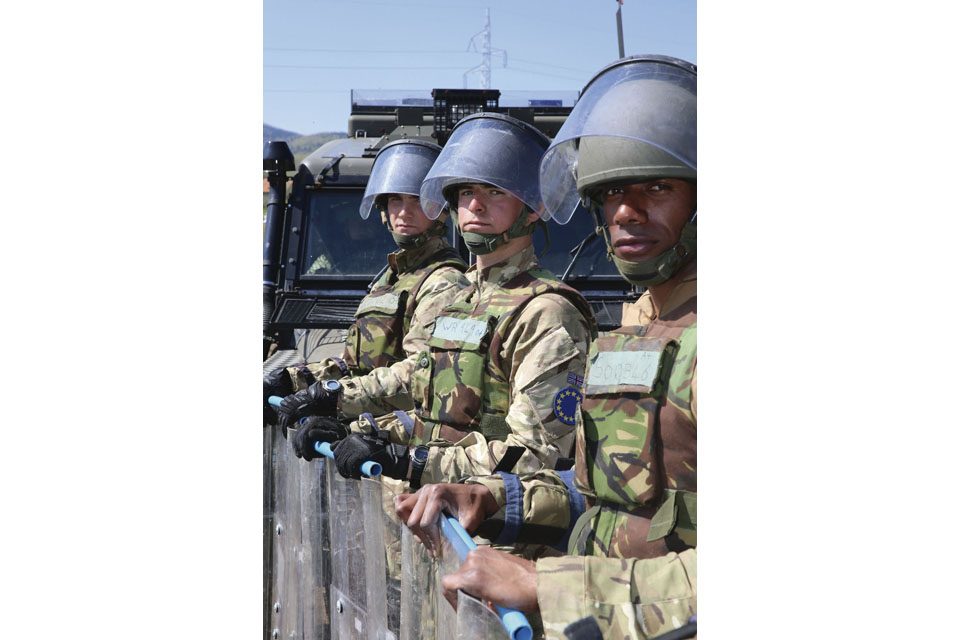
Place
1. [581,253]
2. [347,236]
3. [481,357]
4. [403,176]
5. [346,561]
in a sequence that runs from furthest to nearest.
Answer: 1. [347,236]
2. [581,253]
3. [403,176]
4. [481,357]
5. [346,561]

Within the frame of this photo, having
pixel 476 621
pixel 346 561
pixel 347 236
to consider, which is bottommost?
pixel 346 561

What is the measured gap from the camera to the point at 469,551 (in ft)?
5.44

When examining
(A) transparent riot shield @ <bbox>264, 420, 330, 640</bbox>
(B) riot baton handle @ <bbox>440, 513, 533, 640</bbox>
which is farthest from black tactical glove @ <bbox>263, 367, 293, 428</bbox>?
(B) riot baton handle @ <bbox>440, 513, 533, 640</bbox>

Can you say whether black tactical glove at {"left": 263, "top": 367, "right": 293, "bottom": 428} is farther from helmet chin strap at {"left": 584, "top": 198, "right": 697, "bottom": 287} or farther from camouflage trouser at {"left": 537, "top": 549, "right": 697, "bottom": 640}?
camouflage trouser at {"left": 537, "top": 549, "right": 697, "bottom": 640}

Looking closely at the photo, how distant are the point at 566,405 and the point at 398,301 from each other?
1977 millimetres

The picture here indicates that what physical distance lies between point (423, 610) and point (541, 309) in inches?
40.8

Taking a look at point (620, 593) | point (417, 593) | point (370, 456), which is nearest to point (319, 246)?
point (370, 456)

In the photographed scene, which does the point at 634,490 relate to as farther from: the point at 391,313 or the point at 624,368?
the point at 391,313

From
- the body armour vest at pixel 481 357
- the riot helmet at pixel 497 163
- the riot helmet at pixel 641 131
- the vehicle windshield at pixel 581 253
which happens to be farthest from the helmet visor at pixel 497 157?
the vehicle windshield at pixel 581 253

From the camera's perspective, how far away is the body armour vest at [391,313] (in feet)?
14.4

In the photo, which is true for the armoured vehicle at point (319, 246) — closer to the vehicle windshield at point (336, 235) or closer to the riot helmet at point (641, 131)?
the vehicle windshield at point (336, 235)

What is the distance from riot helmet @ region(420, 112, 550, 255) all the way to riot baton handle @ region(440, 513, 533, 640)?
137 cm

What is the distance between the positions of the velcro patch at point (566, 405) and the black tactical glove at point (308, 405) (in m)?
1.66

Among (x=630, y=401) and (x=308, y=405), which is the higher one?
(x=630, y=401)
